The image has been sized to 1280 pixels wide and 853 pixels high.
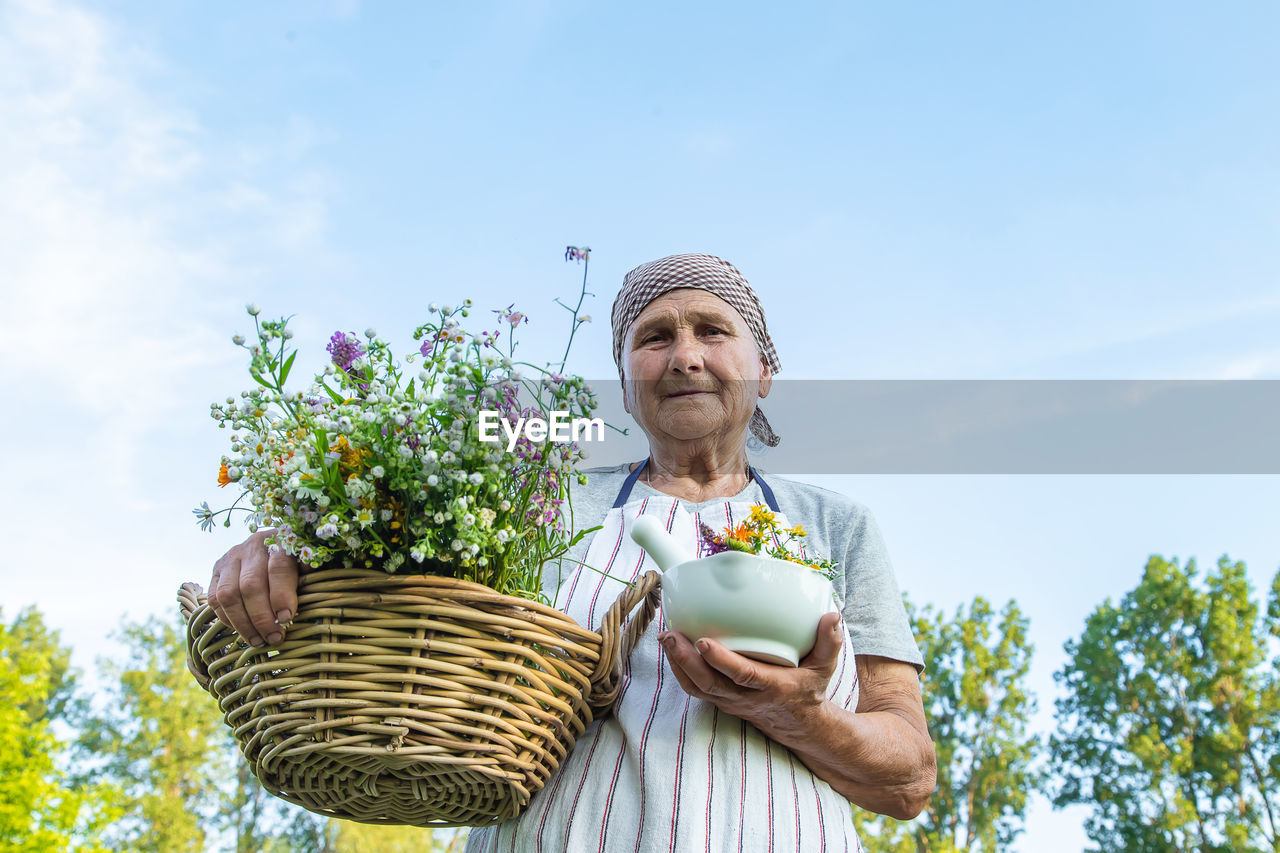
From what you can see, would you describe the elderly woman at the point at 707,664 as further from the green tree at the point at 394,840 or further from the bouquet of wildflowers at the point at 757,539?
the green tree at the point at 394,840

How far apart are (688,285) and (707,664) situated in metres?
1.09

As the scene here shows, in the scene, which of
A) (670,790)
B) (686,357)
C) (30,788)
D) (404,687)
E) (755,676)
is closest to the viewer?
(404,687)

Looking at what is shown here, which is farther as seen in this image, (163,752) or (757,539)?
(163,752)

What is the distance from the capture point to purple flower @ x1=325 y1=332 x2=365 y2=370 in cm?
152

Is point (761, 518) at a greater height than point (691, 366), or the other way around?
point (691, 366)

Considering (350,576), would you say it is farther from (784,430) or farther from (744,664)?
(784,430)

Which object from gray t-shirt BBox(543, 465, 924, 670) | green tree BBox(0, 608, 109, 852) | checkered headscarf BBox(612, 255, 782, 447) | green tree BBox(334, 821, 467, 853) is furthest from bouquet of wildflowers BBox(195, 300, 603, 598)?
green tree BBox(334, 821, 467, 853)

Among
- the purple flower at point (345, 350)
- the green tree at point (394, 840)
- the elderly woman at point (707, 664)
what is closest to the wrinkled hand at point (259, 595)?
the elderly woman at point (707, 664)

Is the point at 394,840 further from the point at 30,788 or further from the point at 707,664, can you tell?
the point at 707,664

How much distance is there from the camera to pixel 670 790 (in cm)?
156

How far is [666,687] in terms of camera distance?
1.71 metres

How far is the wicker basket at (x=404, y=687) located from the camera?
1276 millimetres

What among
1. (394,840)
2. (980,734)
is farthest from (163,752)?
(980,734)

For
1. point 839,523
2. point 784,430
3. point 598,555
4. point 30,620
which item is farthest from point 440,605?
point 30,620
